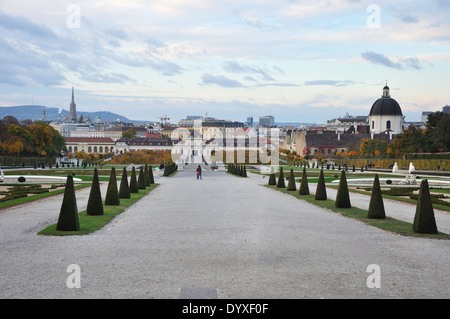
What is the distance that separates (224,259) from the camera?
1024cm

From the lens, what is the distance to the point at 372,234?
13.7 meters

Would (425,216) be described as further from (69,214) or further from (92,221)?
(92,221)

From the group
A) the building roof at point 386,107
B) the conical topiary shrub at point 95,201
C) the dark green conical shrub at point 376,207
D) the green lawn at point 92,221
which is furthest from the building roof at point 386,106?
the conical topiary shrub at point 95,201

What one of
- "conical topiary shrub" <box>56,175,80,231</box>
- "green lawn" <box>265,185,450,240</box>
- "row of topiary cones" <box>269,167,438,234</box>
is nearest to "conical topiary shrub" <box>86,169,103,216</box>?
"conical topiary shrub" <box>56,175,80,231</box>

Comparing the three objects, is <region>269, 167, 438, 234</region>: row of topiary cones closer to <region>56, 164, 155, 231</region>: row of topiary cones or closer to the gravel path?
the gravel path

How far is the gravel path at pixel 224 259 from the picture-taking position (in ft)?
26.6

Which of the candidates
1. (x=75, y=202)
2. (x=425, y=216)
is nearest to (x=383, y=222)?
(x=425, y=216)

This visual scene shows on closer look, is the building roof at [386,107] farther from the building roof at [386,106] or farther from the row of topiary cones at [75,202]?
the row of topiary cones at [75,202]

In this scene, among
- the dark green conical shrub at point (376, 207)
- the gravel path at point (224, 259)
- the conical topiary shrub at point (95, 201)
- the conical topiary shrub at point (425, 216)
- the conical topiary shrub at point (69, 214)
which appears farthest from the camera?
the conical topiary shrub at point (95, 201)

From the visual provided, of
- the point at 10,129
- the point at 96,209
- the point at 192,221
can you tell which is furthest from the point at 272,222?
the point at 10,129

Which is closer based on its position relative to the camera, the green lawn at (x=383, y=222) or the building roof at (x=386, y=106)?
the green lawn at (x=383, y=222)

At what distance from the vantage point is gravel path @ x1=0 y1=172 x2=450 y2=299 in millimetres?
8117
